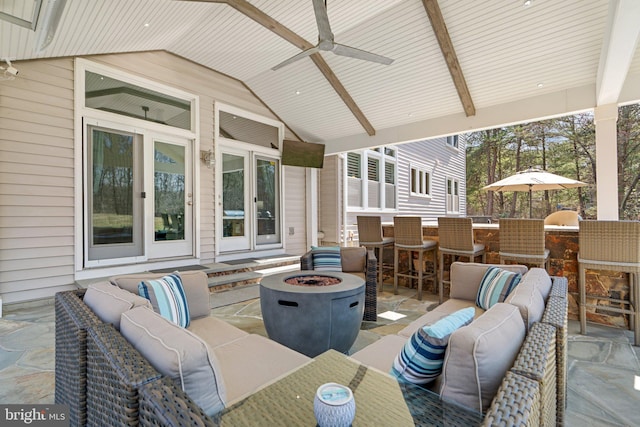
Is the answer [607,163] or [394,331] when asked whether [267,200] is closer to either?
[394,331]

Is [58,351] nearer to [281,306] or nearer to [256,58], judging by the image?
[281,306]

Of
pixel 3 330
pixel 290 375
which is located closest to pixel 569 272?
pixel 290 375

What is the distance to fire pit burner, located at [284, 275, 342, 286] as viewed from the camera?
301cm

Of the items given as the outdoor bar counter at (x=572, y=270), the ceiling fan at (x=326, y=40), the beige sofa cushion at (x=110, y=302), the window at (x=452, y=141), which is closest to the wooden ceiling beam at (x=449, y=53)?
the ceiling fan at (x=326, y=40)

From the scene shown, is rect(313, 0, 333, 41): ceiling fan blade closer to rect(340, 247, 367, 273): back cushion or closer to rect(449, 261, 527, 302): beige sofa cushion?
rect(340, 247, 367, 273): back cushion

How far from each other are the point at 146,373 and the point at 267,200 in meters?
6.11

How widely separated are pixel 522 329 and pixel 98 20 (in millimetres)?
5013

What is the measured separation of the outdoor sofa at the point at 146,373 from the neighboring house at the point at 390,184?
6.10m

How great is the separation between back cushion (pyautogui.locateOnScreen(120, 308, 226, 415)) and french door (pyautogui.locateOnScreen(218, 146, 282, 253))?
501cm

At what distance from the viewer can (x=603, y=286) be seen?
374 centimetres

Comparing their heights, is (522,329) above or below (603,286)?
above

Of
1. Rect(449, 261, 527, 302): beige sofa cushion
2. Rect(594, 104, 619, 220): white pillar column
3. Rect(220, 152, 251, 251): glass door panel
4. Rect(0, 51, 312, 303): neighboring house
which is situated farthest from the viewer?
Rect(220, 152, 251, 251): glass door panel

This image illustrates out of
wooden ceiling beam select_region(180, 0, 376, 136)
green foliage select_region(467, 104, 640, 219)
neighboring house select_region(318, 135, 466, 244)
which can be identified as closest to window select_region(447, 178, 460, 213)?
neighboring house select_region(318, 135, 466, 244)

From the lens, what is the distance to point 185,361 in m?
1.07
